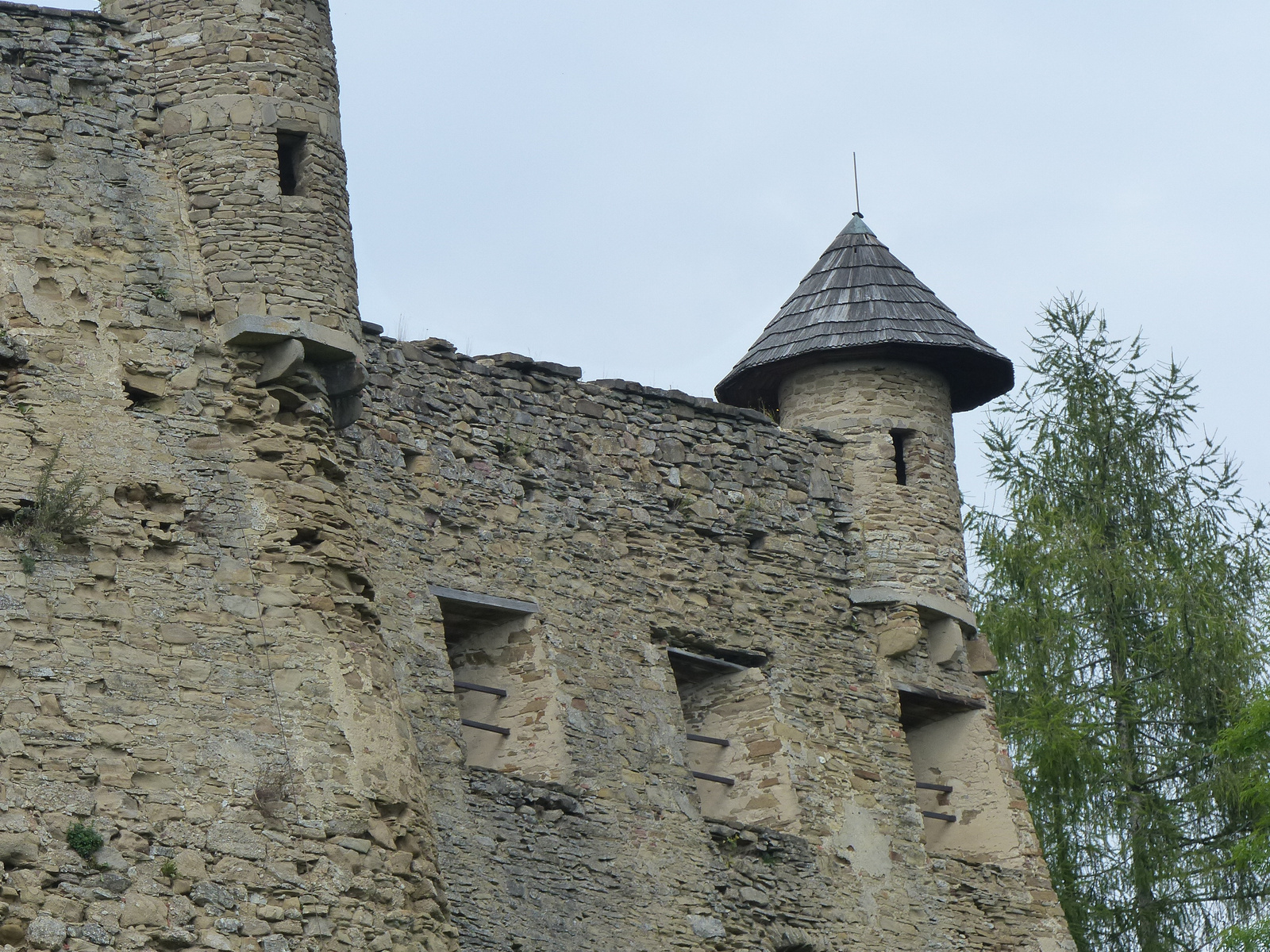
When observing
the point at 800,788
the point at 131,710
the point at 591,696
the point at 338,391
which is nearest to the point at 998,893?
the point at 800,788

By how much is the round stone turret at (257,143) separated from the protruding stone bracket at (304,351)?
0.11 m

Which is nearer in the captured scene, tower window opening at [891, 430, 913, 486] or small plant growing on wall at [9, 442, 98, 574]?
small plant growing on wall at [9, 442, 98, 574]

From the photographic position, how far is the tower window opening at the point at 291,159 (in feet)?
45.1

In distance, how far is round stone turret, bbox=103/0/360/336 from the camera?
43.6ft

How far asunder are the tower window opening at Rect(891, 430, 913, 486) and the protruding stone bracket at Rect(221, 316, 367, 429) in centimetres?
662

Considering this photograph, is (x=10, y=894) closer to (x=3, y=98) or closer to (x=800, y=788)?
(x=3, y=98)

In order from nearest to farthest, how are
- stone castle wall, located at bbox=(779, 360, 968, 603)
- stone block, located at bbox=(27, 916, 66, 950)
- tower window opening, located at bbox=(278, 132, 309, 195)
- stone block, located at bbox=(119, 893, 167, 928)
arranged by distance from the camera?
stone block, located at bbox=(27, 916, 66, 950)
stone block, located at bbox=(119, 893, 167, 928)
tower window opening, located at bbox=(278, 132, 309, 195)
stone castle wall, located at bbox=(779, 360, 968, 603)

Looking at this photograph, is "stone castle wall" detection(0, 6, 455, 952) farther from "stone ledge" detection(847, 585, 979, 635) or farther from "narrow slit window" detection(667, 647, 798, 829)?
"stone ledge" detection(847, 585, 979, 635)

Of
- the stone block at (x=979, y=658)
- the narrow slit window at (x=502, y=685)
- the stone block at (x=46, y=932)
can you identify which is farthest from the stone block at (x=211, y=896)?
the stone block at (x=979, y=658)

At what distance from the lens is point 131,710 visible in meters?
11.6

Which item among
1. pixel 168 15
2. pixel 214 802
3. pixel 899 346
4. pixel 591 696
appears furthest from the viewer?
pixel 899 346

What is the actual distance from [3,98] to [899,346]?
27.2ft

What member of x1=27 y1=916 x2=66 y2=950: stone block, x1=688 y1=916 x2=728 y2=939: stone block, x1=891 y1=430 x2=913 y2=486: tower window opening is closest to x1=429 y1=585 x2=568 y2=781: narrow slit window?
x1=688 y1=916 x2=728 y2=939: stone block

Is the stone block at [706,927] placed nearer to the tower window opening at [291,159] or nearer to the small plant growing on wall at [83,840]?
the small plant growing on wall at [83,840]
